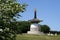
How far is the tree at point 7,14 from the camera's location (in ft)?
38.2

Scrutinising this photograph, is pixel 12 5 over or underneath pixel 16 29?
over

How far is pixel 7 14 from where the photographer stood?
11.8 meters

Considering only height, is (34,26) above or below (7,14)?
below

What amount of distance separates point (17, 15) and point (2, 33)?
111 cm

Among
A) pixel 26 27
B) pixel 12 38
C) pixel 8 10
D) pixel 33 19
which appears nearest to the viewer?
pixel 8 10

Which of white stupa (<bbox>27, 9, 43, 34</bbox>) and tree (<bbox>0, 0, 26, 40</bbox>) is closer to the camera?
tree (<bbox>0, 0, 26, 40</bbox>)

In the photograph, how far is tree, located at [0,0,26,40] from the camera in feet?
38.2

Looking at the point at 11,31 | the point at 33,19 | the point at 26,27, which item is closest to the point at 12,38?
the point at 11,31

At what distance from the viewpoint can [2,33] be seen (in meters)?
11.8

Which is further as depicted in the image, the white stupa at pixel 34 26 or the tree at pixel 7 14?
the white stupa at pixel 34 26

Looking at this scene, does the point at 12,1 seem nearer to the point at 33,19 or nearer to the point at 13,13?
the point at 13,13

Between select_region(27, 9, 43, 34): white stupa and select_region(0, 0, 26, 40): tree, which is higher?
select_region(0, 0, 26, 40): tree

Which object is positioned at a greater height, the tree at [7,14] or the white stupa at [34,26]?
the tree at [7,14]

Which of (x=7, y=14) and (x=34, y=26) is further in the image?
(x=34, y=26)
